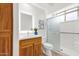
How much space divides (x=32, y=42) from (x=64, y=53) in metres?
0.73

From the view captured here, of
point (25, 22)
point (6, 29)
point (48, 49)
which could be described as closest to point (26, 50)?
point (48, 49)

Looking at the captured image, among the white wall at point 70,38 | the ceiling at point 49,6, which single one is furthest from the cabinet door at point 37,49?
the ceiling at point 49,6

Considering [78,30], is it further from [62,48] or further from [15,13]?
[15,13]

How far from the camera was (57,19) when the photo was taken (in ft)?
7.46

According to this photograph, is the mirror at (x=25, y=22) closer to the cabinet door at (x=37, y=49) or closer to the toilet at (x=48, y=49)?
the cabinet door at (x=37, y=49)

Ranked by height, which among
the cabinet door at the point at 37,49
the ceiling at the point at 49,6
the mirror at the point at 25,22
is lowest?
the cabinet door at the point at 37,49

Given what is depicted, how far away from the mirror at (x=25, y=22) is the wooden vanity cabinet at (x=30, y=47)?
0.29m

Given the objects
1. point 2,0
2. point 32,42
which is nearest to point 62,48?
point 32,42

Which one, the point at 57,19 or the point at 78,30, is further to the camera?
the point at 57,19

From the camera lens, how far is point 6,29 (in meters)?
1.70

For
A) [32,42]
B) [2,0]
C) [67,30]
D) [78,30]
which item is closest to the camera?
[2,0]

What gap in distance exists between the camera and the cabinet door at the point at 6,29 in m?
1.67

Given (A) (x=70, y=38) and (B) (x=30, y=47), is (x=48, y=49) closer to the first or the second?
(B) (x=30, y=47)

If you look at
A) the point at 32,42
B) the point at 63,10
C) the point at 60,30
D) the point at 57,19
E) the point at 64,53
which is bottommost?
the point at 64,53
